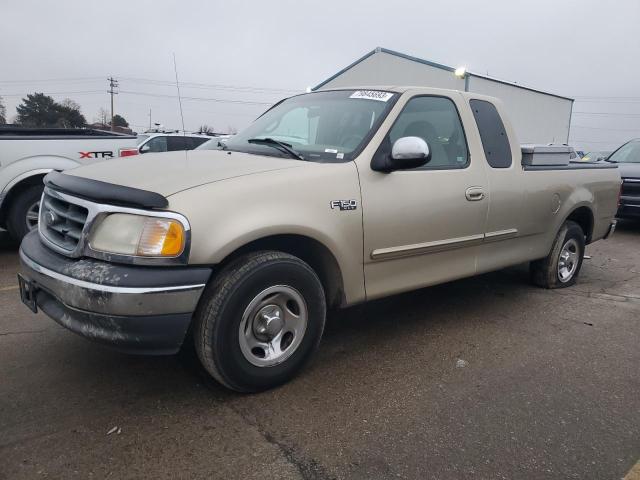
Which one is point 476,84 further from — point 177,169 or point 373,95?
point 177,169

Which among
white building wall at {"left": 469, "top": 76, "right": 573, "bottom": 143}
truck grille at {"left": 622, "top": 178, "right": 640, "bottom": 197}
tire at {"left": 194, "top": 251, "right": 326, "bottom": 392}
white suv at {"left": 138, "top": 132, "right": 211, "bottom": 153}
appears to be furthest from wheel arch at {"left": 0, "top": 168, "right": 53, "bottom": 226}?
white building wall at {"left": 469, "top": 76, "right": 573, "bottom": 143}

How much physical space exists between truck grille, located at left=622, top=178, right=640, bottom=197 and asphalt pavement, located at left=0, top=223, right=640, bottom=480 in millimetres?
6086

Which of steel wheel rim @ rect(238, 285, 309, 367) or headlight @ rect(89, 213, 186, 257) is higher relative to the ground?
headlight @ rect(89, 213, 186, 257)

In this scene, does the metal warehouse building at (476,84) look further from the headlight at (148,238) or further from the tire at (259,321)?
the headlight at (148,238)

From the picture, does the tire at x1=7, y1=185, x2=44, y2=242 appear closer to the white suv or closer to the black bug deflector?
the black bug deflector

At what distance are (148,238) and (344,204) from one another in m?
1.16

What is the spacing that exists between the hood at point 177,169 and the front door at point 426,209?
0.63 meters

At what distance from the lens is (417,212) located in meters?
3.37

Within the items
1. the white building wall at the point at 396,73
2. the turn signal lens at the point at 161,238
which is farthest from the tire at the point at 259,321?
the white building wall at the point at 396,73

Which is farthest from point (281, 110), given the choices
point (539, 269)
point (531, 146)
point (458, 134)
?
point (539, 269)

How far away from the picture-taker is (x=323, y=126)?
359 cm

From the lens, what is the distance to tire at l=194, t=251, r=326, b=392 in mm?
2539

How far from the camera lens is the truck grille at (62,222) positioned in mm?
2582

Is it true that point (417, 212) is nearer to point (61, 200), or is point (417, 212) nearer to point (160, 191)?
point (160, 191)
